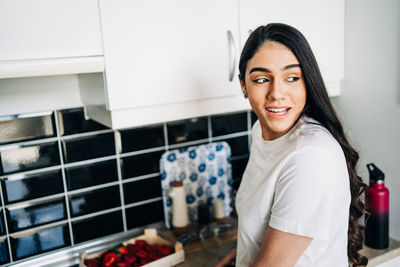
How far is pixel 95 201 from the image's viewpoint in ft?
5.42

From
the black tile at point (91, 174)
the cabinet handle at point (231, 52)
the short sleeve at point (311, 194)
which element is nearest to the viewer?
the short sleeve at point (311, 194)

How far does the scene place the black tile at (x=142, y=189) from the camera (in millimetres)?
1720

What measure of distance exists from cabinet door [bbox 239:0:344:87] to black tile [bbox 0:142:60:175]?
0.87m

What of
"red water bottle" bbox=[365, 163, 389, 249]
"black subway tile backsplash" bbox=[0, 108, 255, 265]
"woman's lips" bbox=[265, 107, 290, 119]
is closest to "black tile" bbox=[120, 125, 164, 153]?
"black subway tile backsplash" bbox=[0, 108, 255, 265]

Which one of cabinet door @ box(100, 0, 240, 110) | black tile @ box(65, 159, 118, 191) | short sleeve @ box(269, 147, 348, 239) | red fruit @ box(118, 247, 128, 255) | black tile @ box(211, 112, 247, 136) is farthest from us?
black tile @ box(211, 112, 247, 136)

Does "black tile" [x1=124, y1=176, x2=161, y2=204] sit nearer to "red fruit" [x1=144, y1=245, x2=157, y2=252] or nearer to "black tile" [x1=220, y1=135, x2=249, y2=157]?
"red fruit" [x1=144, y1=245, x2=157, y2=252]

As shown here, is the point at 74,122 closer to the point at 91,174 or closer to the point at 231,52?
the point at 91,174

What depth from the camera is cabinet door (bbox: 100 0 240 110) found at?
1.21 metres

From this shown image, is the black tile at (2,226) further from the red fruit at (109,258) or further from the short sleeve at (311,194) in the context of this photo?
the short sleeve at (311,194)

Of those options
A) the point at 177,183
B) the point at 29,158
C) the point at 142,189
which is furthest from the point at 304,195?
the point at 29,158

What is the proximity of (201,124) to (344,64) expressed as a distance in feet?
2.30

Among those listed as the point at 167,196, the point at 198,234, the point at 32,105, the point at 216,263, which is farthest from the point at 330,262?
the point at 32,105

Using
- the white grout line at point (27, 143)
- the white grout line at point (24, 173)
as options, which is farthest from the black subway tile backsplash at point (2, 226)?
the white grout line at point (27, 143)

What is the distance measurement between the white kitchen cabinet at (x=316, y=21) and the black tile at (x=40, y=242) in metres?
1.07
